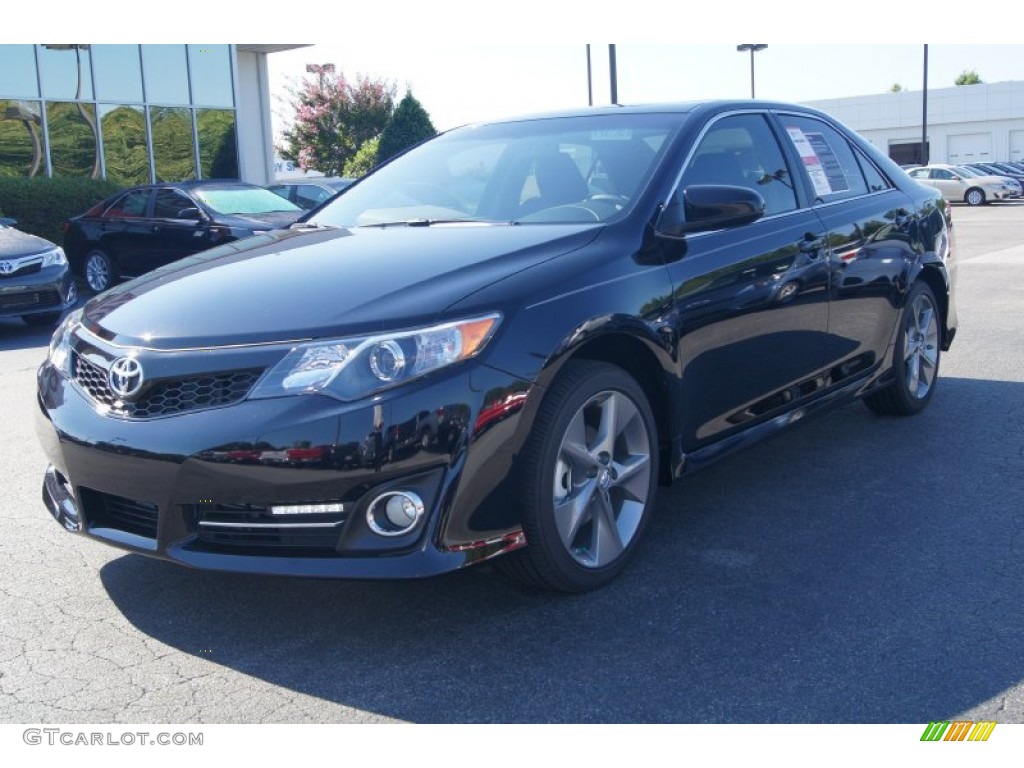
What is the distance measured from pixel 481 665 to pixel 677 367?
1353 millimetres

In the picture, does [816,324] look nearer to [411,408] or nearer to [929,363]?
[929,363]

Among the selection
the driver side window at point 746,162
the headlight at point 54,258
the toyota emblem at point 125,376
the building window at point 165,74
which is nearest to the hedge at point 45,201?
the building window at point 165,74

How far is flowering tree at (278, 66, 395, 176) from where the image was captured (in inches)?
1590

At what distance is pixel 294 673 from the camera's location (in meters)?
3.22

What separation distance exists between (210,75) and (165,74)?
4.38ft

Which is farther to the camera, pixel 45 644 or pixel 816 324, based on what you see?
pixel 816 324

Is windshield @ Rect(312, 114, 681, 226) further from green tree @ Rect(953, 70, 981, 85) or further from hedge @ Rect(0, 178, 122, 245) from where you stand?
green tree @ Rect(953, 70, 981, 85)

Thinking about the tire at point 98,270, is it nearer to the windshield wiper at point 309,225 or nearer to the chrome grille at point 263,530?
the windshield wiper at point 309,225

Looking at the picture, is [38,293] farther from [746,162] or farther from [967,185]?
[967,185]

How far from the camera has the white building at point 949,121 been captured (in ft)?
225

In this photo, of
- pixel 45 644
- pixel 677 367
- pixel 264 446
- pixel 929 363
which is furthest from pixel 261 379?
pixel 929 363

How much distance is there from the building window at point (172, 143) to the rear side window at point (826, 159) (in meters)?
20.7

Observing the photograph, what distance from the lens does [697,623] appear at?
349 cm

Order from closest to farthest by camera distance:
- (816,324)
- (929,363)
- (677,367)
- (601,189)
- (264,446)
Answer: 1. (264,446)
2. (677,367)
3. (601,189)
4. (816,324)
5. (929,363)
